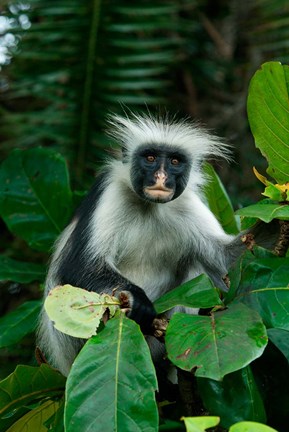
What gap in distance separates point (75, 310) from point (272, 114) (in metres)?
1.10

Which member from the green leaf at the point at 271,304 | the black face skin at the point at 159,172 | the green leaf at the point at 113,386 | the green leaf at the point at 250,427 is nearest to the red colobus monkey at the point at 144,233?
the black face skin at the point at 159,172

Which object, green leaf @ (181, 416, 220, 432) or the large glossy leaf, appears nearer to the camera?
green leaf @ (181, 416, 220, 432)

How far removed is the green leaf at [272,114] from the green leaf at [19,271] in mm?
2095

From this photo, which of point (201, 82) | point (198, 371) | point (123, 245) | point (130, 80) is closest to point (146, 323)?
point (198, 371)

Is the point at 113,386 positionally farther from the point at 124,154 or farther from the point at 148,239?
the point at 124,154

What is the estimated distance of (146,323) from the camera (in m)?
3.19

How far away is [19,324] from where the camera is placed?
431 centimetres

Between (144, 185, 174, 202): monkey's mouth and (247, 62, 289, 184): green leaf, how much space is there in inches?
35.9

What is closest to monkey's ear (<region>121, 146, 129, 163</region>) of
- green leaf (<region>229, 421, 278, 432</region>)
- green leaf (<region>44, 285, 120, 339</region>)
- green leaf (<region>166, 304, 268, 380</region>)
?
green leaf (<region>44, 285, 120, 339</region>)

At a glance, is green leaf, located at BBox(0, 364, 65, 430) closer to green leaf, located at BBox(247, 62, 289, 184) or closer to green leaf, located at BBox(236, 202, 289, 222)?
green leaf, located at BBox(236, 202, 289, 222)

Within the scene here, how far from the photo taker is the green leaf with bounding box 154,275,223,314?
2.84 meters

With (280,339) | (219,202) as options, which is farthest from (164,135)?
(280,339)

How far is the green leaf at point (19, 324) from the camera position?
165 inches

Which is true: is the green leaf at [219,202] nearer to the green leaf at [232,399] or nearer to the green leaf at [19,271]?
the green leaf at [19,271]
